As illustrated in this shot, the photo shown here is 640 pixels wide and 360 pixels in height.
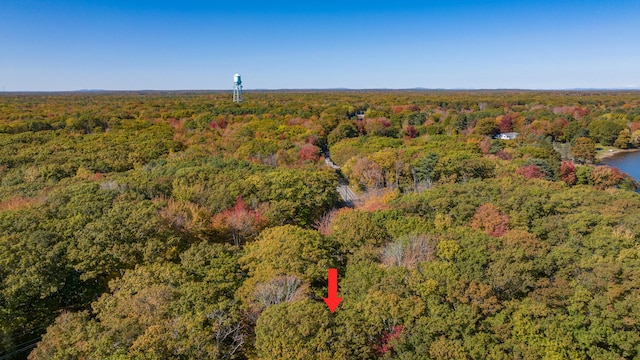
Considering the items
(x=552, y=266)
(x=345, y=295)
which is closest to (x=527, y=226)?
(x=552, y=266)

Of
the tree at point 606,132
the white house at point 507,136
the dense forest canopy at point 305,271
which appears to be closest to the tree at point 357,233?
the dense forest canopy at point 305,271

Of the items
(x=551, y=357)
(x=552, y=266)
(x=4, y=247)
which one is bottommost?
(x=551, y=357)

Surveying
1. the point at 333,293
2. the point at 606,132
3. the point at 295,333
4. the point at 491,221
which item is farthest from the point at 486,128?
the point at 295,333

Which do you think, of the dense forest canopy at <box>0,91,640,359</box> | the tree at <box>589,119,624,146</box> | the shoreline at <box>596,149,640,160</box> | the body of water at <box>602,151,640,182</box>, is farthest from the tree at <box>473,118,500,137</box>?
the dense forest canopy at <box>0,91,640,359</box>

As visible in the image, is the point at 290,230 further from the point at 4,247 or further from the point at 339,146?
the point at 339,146

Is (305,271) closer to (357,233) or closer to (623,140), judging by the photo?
(357,233)

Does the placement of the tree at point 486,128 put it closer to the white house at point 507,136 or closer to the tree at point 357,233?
the white house at point 507,136
